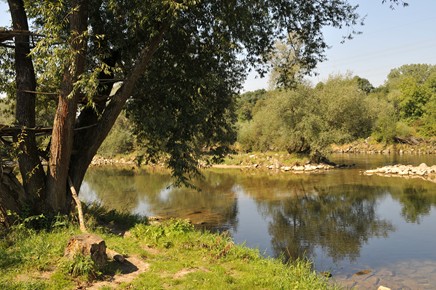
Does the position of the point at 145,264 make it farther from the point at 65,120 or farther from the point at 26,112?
the point at 26,112

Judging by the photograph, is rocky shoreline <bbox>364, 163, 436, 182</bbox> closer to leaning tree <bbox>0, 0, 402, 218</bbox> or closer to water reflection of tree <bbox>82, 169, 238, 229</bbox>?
water reflection of tree <bbox>82, 169, 238, 229</bbox>

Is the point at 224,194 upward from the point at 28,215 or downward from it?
downward

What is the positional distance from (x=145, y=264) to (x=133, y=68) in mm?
5301

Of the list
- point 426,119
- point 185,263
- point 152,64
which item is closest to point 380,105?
point 426,119

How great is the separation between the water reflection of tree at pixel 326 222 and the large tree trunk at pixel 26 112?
7993 millimetres

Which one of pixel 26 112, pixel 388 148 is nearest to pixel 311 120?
pixel 388 148

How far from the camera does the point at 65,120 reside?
943 centimetres

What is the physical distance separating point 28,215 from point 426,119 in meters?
62.1

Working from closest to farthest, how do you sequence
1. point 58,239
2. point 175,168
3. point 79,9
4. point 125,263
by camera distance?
point 125,263 → point 58,239 → point 79,9 → point 175,168

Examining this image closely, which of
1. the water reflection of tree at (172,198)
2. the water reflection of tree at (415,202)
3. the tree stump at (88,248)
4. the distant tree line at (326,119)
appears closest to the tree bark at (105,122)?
the water reflection of tree at (172,198)

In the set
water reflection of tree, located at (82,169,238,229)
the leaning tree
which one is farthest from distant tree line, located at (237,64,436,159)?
the leaning tree

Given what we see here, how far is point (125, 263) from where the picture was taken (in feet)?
25.4

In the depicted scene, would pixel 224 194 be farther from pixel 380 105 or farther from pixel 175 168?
pixel 380 105

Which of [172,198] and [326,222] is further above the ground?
[172,198]
